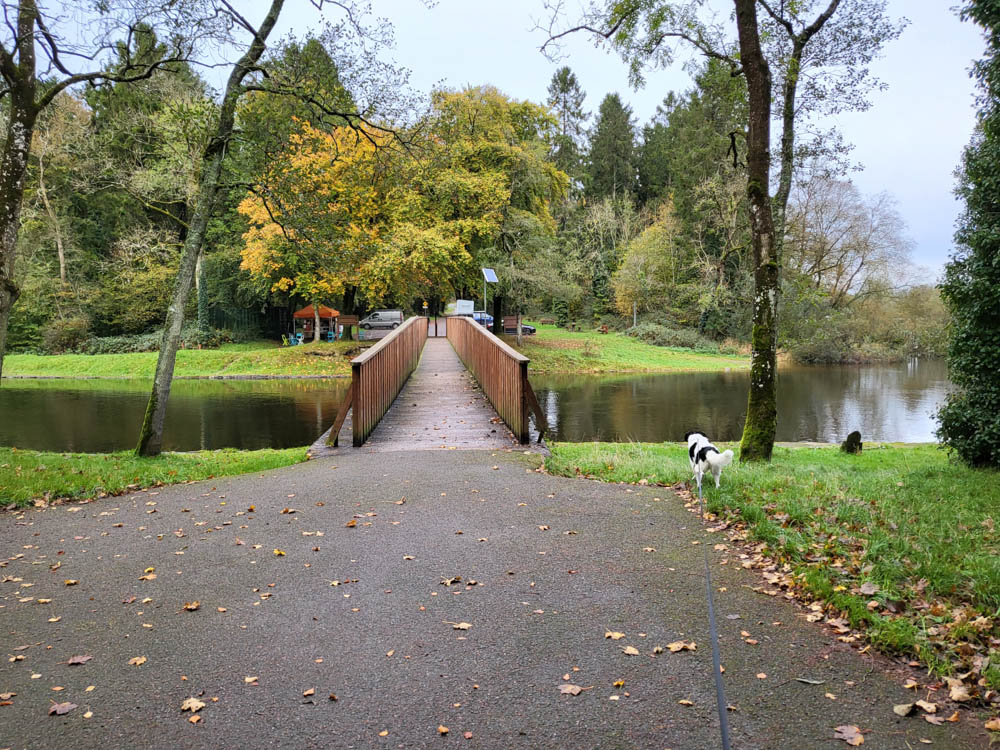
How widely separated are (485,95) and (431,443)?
25074mm

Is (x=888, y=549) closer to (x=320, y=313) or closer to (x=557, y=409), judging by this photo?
(x=557, y=409)

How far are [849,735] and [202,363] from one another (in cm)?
3146

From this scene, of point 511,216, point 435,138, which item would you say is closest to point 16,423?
point 435,138

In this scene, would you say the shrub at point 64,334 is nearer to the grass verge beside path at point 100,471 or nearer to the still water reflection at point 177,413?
the still water reflection at point 177,413

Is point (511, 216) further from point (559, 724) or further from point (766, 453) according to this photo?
point (559, 724)

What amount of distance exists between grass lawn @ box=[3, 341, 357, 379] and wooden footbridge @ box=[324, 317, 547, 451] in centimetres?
1371

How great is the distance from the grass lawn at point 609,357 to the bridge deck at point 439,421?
16.2 meters

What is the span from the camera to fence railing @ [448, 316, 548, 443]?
952 centimetres

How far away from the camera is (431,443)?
948cm

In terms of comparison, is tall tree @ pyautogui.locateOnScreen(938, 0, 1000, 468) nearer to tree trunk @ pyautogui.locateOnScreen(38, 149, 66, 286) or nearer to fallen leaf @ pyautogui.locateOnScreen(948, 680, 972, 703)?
fallen leaf @ pyautogui.locateOnScreen(948, 680, 972, 703)

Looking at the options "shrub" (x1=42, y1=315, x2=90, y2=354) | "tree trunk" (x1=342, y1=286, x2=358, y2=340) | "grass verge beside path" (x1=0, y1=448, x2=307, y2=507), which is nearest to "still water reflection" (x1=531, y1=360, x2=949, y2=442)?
"grass verge beside path" (x1=0, y1=448, x2=307, y2=507)

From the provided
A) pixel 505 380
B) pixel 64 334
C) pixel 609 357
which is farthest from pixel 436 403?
pixel 64 334

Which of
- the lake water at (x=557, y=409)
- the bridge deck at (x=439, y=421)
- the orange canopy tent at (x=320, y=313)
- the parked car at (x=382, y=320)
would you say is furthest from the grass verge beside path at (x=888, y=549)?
the parked car at (x=382, y=320)

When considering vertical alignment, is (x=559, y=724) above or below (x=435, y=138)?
below
